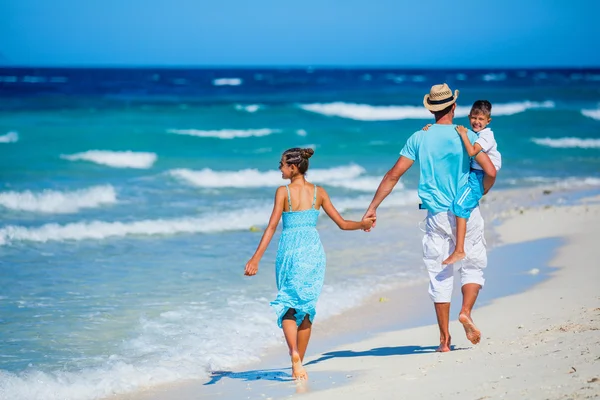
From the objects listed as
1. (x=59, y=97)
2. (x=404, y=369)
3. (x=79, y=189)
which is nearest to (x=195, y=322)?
(x=404, y=369)

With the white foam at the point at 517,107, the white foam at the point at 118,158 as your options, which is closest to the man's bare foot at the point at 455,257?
the white foam at the point at 118,158

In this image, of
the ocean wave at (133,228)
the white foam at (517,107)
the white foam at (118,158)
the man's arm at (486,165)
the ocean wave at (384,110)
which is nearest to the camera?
the man's arm at (486,165)

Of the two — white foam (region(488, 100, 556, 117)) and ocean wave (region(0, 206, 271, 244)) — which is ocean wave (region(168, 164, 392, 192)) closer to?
ocean wave (region(0, 206, 271, 244))

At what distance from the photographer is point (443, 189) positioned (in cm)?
524

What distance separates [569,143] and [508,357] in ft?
72.2

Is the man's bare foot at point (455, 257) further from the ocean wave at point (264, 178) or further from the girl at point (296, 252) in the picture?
the ocean wave at point (264, 178)

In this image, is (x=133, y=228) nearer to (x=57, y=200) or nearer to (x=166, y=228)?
(x=166, y=228)

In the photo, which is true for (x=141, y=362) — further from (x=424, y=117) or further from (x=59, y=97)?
(x=59, y=97)

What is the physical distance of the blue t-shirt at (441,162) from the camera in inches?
205

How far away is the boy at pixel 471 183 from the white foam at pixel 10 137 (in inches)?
783

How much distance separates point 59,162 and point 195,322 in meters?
14.0

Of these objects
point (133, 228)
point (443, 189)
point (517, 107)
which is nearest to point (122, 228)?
point (133, 228)

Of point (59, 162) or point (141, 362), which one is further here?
point (59, 162)

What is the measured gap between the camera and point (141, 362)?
5.69 metres
